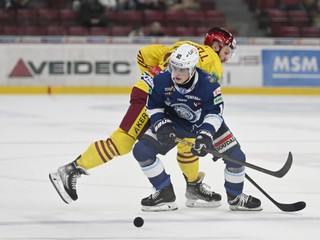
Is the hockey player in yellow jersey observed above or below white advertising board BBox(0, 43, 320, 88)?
above

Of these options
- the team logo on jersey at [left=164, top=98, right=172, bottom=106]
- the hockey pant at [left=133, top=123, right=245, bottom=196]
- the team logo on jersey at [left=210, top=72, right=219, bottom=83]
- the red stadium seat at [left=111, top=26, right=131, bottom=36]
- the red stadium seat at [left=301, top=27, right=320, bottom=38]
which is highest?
the team logo on jersey at [left=210, top=72, right=219, bottom=83]

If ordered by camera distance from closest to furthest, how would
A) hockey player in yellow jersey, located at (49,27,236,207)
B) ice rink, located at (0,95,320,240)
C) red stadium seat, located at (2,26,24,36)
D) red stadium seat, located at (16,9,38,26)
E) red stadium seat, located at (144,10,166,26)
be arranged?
ice rink, located at (0,95,320,240) → hockey player in yellow jersey, located at (49,27,236,207) → red stadium seat, located at (2,26,24,36) → red stadium seat, located at (16,9,38,26) → red stadium seat, located at (144,10,166,26)

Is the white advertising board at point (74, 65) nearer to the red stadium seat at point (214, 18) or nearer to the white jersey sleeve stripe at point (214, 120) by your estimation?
the red stadium seat at point (214, 18)

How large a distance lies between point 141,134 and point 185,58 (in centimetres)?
69

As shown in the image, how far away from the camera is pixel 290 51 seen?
14.3 meters

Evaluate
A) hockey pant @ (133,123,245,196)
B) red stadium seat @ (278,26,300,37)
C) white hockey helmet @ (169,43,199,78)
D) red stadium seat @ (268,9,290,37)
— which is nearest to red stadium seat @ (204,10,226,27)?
red stadium seat @ (268,9,290,37)

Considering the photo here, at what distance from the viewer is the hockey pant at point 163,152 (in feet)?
17.5

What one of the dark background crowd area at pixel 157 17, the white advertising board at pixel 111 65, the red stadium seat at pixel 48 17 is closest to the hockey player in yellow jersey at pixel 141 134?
the white advertising board at pixel 111 65

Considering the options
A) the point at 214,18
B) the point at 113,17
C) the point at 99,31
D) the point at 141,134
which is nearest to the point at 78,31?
the point at 99,31

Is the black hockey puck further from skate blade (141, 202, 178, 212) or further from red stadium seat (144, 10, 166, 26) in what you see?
red stadium seat (144, 10, 166, 26)

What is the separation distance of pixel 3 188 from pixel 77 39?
800 centimetres

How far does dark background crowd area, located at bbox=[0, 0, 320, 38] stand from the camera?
14.7m

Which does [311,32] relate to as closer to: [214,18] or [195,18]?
[214,18]

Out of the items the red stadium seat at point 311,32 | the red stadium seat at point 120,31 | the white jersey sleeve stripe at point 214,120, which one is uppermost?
the white jersey sleeve stripe at point 214,120
